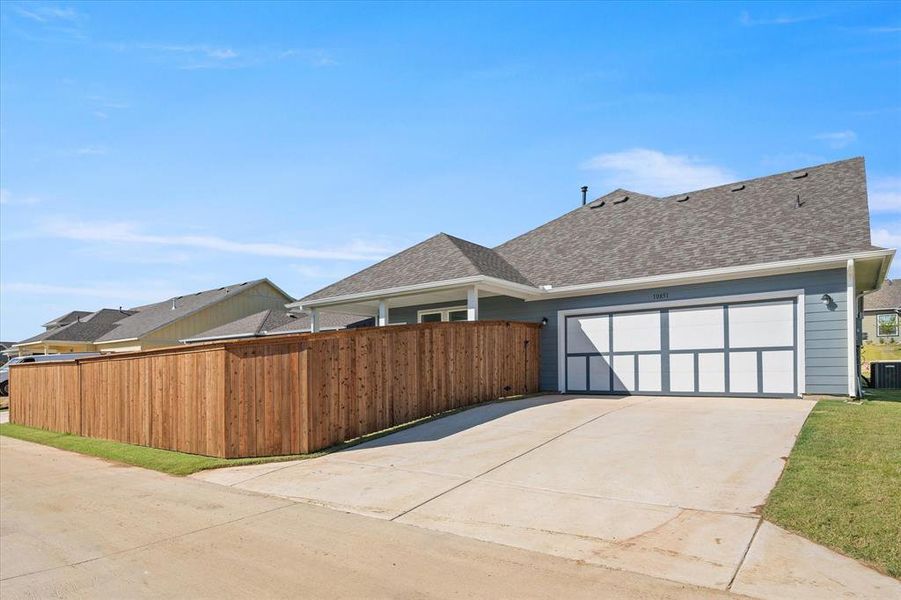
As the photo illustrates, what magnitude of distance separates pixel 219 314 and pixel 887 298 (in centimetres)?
5336

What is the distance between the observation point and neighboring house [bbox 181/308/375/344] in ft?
72.0

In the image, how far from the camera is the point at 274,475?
7914 mm

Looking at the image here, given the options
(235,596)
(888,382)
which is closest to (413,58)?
(235,596)

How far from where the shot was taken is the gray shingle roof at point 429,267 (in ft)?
47.1

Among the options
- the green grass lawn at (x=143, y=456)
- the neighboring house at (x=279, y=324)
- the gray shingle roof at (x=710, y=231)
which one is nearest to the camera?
the green grass lawn at (x=143, y=456)

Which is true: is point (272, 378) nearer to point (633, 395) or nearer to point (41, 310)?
point (633, 395)

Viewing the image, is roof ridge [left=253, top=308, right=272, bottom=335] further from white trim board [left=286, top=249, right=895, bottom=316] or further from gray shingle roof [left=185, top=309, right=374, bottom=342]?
white trim board [left=286, top=249, right=895, bottom=316]

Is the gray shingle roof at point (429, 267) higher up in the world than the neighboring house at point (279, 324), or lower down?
higher up

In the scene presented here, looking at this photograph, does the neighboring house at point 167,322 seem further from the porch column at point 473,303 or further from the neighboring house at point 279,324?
the porch column at point 473,303

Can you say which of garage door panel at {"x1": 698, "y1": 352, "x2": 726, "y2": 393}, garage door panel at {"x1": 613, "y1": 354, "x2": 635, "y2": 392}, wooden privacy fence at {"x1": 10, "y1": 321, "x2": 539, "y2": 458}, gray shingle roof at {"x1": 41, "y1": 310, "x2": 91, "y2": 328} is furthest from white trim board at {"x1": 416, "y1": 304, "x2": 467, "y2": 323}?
gray shingle roof at {"x1": 41, "y1": 310, "x2": 91, "y2": 328}

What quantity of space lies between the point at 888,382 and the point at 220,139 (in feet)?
69.6

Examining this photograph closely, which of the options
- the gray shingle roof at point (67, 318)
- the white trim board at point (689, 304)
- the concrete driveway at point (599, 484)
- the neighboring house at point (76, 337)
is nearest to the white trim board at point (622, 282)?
the white trim board at point (689, 304)

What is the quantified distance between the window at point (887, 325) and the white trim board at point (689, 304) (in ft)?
136

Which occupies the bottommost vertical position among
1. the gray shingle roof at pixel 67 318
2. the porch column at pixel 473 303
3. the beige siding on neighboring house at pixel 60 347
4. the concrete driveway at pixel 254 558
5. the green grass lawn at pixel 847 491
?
the beige siding on neighboring house at pixel 60 347
